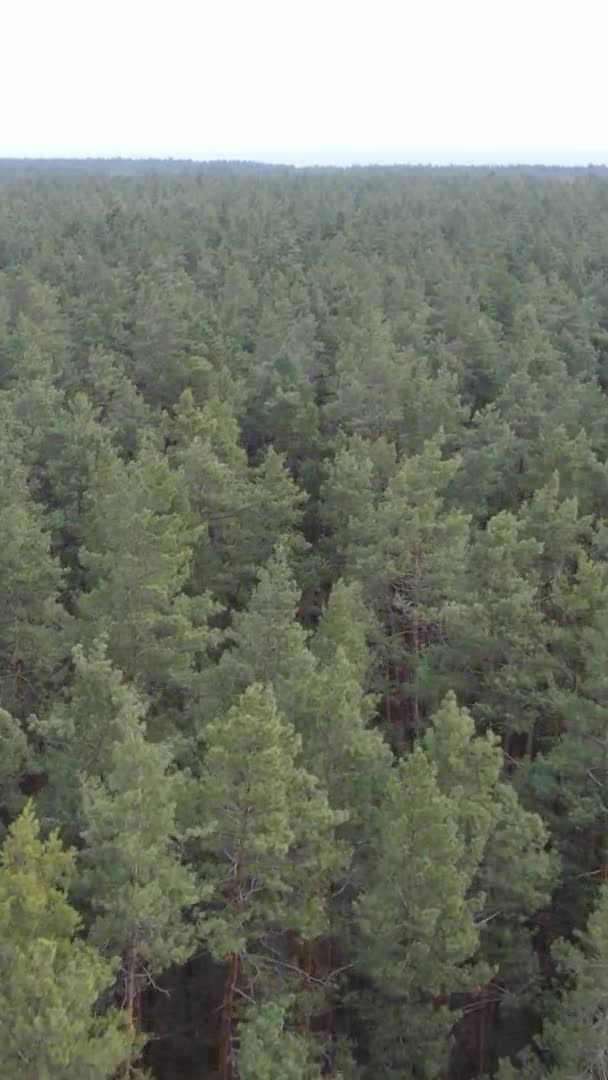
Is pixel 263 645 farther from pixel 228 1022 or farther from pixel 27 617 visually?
pixel 27 617

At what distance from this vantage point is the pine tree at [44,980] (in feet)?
45.8

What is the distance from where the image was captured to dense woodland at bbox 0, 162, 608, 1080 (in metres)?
16.6

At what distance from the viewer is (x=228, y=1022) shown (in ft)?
62.4

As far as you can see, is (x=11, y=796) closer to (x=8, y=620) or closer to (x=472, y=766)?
(x=8, y=620)

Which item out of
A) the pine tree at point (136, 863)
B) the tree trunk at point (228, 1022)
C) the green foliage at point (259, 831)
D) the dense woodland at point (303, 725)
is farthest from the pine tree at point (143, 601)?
the pine tree at point (136, 863)

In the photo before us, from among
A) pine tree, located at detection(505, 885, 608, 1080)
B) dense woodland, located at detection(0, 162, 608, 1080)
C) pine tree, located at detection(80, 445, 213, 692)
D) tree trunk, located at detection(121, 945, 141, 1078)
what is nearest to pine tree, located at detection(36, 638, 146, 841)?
dense woodland, located at detection(0, 162, 608, 1080)

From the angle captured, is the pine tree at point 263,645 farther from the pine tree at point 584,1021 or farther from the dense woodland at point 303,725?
the pine tree at point 584,1021

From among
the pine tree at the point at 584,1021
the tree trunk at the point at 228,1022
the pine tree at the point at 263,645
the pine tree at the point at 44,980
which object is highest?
the pine tree at the point at 263,645

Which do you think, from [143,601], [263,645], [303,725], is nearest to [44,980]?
[303,725]

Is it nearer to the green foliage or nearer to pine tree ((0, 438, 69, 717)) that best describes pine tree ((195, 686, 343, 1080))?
the green foliage

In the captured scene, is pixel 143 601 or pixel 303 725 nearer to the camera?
pixel 303 725

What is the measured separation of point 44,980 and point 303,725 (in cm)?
738

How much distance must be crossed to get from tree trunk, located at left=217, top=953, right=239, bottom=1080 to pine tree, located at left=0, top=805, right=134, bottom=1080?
332 cm

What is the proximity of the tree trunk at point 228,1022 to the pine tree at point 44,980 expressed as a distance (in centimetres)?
332
